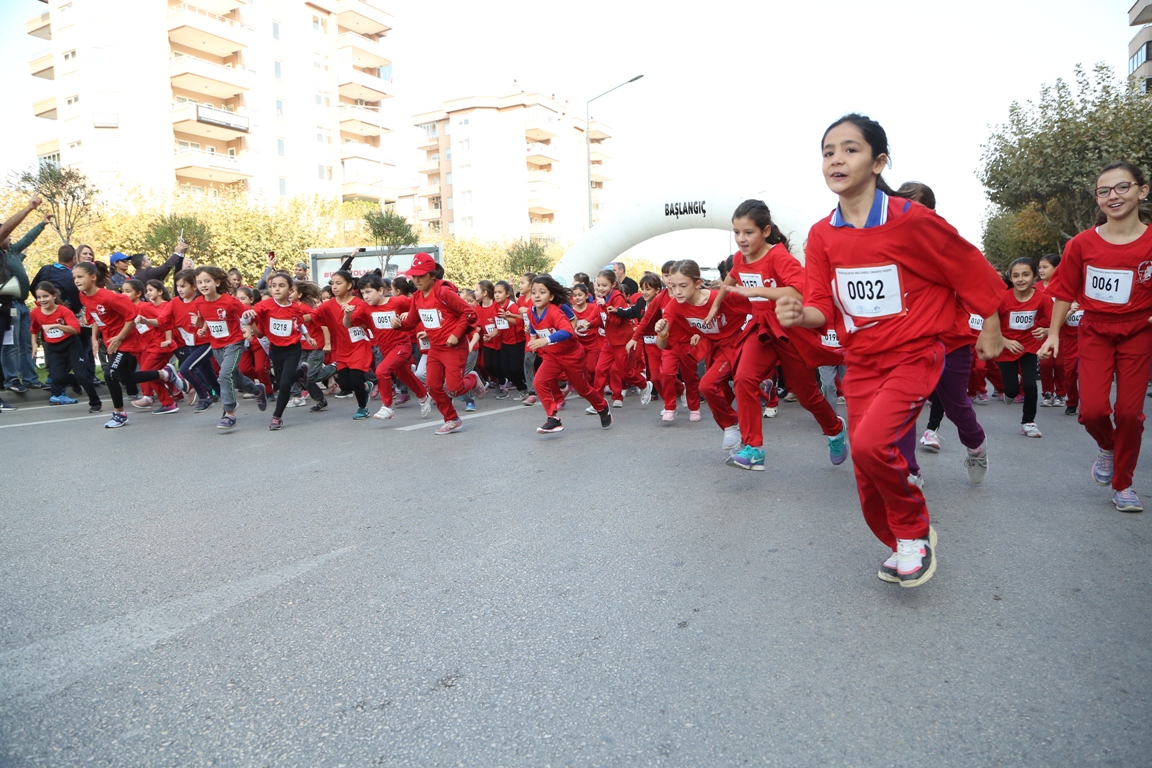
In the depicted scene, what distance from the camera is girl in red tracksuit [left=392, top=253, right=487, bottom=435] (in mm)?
8758

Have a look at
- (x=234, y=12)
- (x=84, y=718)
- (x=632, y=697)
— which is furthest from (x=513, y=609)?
(x=234, y=12)

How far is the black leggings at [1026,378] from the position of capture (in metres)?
7.82

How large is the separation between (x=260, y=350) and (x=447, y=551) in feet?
27.7

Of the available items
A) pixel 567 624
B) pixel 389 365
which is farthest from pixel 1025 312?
pixel 567 624

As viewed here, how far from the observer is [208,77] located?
Result: 145 ft

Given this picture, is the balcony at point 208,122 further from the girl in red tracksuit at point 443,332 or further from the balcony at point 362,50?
the girl in red tracksuit at point 443,332

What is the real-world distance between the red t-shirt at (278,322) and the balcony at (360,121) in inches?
1980

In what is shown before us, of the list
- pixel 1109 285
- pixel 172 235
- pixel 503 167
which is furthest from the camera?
pixel 503 167

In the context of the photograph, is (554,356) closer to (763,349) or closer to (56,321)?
(763,349)

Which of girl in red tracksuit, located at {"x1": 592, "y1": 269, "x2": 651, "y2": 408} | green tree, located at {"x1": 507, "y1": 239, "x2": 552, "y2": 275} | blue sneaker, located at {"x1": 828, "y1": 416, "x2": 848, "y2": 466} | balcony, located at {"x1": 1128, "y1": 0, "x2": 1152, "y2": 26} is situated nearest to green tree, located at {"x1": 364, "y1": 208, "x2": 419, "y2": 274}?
green tree, located at {"x1": 507, "y1": 239, "x2": 552, "y2": 275}

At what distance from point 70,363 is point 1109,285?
12.1 meters

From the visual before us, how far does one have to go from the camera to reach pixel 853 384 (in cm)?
380

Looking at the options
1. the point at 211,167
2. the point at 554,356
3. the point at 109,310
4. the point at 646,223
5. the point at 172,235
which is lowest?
the point at 554,356

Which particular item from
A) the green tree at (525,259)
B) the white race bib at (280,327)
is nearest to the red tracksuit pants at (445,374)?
the white race bib at (280,327)
